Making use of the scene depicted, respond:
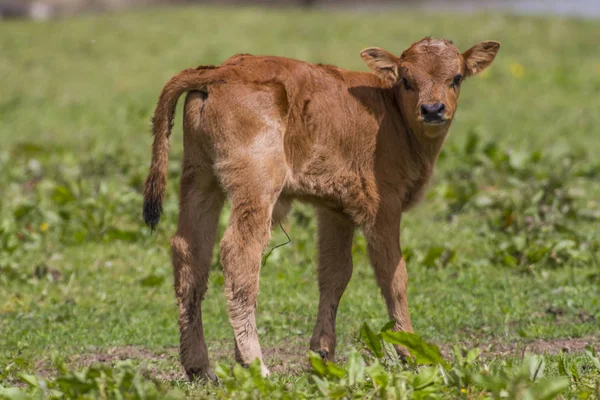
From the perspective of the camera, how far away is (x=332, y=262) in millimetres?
7176

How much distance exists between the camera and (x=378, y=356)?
5.83 metres

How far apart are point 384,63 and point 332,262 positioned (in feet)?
4.82

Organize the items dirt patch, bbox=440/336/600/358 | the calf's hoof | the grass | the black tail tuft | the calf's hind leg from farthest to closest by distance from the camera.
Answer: the grass < dirt patch, bbox=440/336/600/358 < the black tail tuft < the calf's hoof < the calf's hind leg

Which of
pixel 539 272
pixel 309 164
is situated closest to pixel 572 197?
pixel 539 272

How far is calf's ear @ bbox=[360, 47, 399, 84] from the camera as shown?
720 centimetres

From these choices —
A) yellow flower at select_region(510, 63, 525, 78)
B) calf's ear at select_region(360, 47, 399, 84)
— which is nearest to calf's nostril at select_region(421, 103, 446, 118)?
calf's ear at select_region(360, 47, 399, 84)

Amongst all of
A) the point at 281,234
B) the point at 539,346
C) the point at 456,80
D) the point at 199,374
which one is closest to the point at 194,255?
the point at 199,374

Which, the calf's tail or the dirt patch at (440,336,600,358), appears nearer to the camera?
the calf's tail

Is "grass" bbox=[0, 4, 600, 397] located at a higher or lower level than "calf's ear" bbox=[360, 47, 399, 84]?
lower

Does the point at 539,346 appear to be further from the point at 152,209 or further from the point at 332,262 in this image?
the point at 152,209

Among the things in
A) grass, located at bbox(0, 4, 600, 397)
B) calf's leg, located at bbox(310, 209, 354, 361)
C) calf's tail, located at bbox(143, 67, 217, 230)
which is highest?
calf's tail, located at bbox(143, 67, 217, 230)

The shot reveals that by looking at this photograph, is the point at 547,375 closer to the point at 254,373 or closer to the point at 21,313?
the point at 254,373

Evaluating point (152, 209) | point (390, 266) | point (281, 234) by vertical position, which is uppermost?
point (152, 209)

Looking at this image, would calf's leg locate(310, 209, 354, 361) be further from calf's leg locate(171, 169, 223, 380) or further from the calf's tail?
the calf's tail
